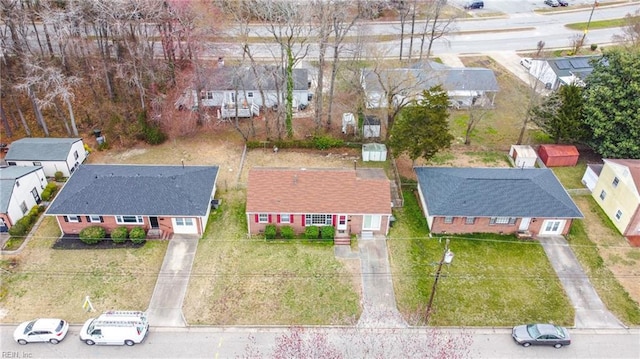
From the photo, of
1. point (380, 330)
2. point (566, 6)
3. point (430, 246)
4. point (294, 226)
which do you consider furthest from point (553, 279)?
point (566, 6)

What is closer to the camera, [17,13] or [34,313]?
[34,313]

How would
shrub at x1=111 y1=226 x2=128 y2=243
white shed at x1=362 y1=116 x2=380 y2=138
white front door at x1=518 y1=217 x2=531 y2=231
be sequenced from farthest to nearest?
white shed at x1=362 y1=116 x2=380 y2=138 < white front door at x1=518 y1=217 x2=531 y2=231 < shrub at x1=111 y1=226 x2=128 y2=243

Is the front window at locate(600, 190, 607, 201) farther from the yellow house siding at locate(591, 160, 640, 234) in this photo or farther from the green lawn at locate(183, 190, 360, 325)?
the green lawn at locate(183, 190, 360, 325)

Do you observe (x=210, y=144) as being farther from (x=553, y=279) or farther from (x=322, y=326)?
(x=553, y=279)

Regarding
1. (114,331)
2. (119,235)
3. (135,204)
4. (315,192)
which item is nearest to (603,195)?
(315,192)

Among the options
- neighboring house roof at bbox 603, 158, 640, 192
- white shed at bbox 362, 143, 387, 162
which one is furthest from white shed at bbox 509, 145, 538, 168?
white shed at bbox 362, 143, 387, 162

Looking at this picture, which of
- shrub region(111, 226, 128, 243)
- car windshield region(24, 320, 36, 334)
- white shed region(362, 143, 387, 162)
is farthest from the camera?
white shed region(362, 143, 387, 162)

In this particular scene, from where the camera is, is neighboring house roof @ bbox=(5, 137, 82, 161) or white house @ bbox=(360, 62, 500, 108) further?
white house @ bbox=(360, 62, 500, 108)
